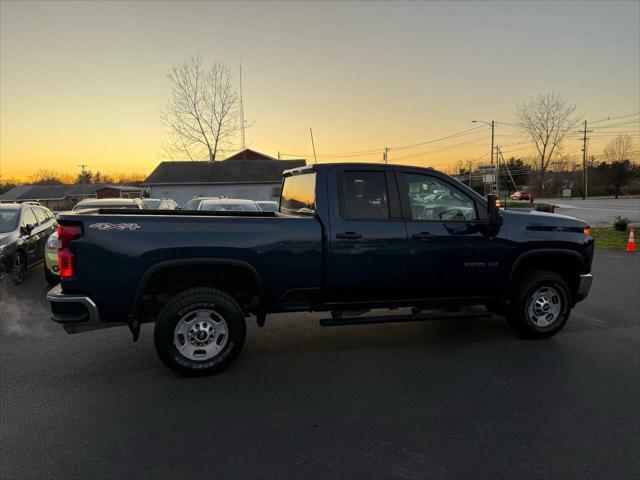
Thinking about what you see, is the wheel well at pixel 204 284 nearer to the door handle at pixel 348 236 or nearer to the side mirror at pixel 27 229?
the door handle at pixel 348 236

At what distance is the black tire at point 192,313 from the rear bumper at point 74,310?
0.57 metres

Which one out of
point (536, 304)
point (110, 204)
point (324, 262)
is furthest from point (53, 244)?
point (536, 304)

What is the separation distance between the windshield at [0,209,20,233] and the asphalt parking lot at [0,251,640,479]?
157 inches

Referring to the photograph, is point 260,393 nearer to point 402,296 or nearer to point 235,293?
point 235,293

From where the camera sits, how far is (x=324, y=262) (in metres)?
4.53

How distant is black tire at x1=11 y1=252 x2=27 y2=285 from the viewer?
8.59 meters

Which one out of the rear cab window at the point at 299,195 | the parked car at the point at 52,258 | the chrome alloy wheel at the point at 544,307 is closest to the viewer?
the rear cab window at the point at 299,195

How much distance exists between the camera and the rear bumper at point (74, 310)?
4.02 meters

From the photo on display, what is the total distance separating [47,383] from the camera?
13.7 ft

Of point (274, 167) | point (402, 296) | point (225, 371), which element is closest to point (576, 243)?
point (402, 296)

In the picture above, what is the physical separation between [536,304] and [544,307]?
12 centimetres

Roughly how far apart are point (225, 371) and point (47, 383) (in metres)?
1.63

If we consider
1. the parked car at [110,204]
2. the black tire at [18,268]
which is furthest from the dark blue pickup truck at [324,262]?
the parked car at [110,204]

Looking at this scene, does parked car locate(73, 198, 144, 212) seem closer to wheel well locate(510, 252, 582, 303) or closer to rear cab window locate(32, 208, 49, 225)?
rear cab window locate(32, 208, 49, 225)
